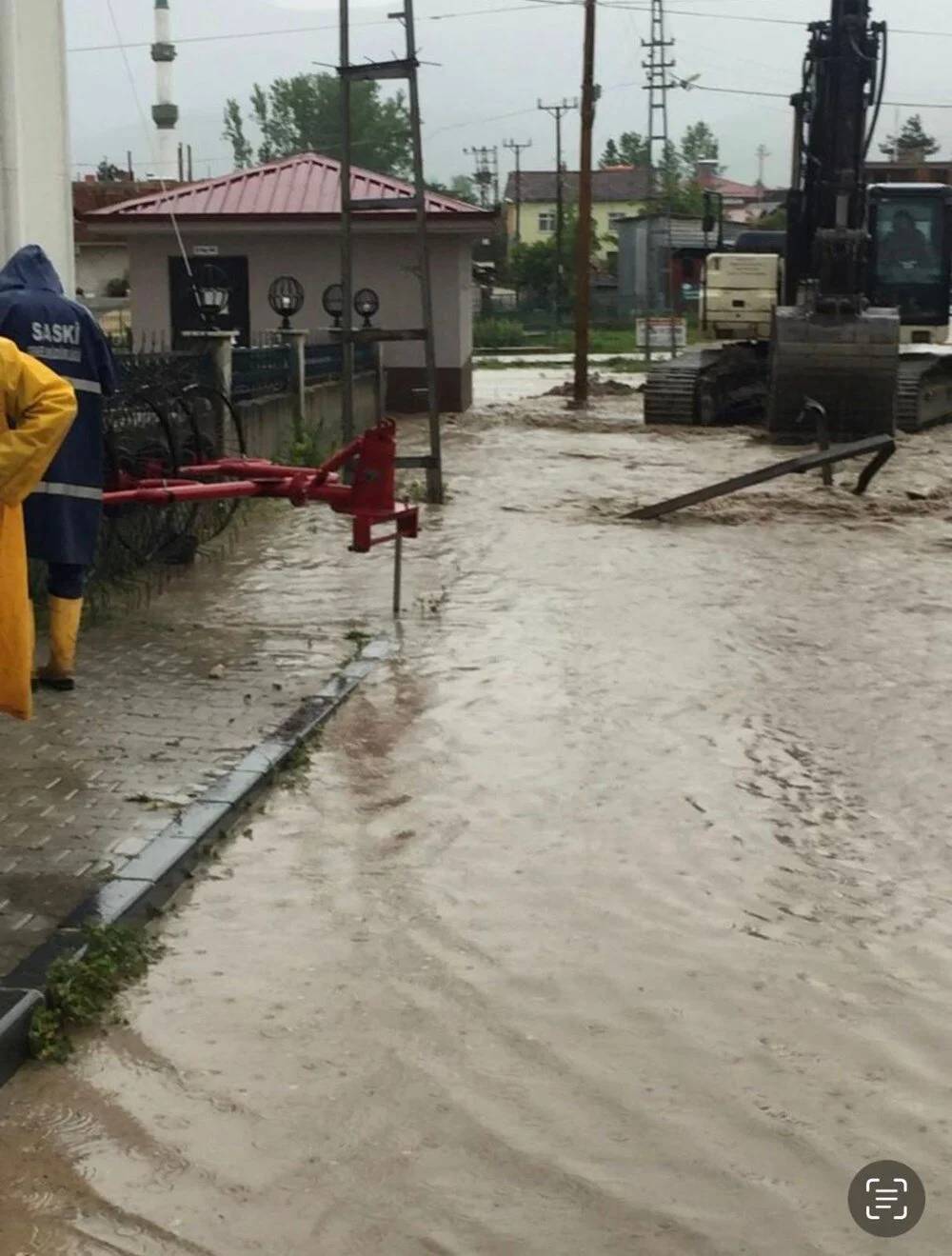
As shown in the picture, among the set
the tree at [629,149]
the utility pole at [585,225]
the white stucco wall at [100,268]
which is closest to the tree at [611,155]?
the tree at [629,149]

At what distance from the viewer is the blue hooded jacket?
25.4 feet

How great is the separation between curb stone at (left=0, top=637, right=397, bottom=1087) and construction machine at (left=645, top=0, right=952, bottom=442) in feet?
45.2

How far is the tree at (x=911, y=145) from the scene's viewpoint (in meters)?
103

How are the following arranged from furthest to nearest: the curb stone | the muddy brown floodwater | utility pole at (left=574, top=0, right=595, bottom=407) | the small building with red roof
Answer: utility pole at (left=574, top=0, right=595, bottom=407) → the small building with red roof → the curb stone → the muddy brown floodwater

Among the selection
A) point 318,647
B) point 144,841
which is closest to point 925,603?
point 318,647

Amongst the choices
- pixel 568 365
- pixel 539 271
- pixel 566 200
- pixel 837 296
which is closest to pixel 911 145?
pixel 566 200

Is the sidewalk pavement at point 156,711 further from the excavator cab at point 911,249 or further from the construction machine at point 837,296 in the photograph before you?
the excavator cab at point 911,249

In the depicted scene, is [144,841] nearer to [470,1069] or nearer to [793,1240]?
[470,1069]

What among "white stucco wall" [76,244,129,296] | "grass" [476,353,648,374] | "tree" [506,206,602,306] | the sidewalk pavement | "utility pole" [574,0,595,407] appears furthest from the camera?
"tree" [506,206,602,306]

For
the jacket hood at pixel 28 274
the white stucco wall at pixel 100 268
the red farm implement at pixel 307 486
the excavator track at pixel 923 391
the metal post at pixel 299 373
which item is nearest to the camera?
the jacket hood at pixel 28 274

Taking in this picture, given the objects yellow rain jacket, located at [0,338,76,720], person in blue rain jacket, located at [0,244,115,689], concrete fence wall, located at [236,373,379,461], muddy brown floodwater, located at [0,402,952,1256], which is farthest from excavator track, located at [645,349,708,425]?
yellow rain jacket, located at [0,338,76,720]

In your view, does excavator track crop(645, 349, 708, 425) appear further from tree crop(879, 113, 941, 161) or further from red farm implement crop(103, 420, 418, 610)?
tree crop(879, 113, 941, 161)

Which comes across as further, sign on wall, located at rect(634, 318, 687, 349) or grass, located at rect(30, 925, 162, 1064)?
sign on wall, located at rect(634, 318, 687, 349)

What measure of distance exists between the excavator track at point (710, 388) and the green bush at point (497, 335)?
112 feet
